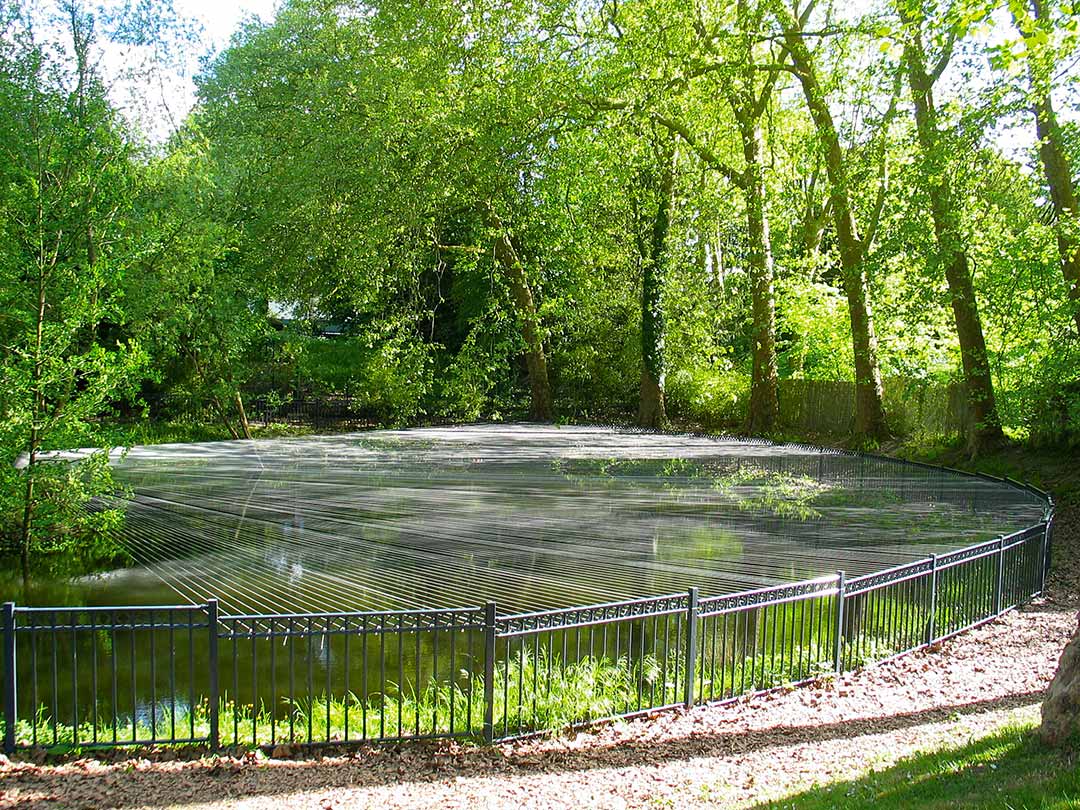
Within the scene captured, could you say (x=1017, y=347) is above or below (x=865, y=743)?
above

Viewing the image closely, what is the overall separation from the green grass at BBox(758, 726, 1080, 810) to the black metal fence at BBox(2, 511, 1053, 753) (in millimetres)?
1567

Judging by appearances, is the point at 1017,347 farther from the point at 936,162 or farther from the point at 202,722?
the point at 202,722

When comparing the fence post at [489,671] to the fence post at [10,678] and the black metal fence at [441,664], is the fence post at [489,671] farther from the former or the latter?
the fence post at [10,678]

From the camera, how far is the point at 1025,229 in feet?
53.7

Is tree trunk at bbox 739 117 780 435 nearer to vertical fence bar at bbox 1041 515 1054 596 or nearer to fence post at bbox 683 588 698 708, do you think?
vertical fence bar at bbox 1041 515 1054 596

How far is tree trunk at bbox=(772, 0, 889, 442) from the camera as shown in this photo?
20375mm

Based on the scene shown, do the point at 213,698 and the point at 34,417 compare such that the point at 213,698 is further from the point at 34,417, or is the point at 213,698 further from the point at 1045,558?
the point at 1045,558

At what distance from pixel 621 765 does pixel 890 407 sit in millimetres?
19858

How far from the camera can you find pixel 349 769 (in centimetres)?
552

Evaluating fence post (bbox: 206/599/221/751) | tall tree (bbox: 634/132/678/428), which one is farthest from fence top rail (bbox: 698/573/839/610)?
tall tree (bbox: 634/132/678/428)

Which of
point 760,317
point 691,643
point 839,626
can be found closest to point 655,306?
point 760,317

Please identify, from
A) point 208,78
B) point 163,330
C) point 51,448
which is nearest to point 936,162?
point 51,448

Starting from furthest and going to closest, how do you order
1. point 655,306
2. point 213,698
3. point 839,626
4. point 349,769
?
point 655,306, point 839,626, point 213,698, point 349,769

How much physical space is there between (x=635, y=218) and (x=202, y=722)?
77.5 ft
